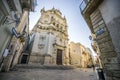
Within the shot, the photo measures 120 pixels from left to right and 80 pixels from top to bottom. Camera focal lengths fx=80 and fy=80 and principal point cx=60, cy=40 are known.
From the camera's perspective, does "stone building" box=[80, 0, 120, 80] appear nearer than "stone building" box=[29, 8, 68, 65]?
Yes

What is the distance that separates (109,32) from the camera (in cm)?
462

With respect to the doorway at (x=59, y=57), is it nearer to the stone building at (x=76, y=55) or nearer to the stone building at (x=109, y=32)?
the stone building at (x=76, y=55)

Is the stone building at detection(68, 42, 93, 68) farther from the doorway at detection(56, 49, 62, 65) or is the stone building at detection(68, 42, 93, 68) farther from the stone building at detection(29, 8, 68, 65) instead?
the doorway at detection(56, 49, 62, 65)

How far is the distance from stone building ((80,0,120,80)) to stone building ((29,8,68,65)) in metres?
17.0

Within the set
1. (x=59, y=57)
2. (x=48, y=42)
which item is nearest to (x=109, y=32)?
(x=48, y=42)

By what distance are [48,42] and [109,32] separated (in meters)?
19.5

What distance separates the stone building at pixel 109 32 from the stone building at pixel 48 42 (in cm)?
1704

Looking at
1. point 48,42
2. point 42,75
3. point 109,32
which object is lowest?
point 42,75

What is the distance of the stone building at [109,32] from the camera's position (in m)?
4.08

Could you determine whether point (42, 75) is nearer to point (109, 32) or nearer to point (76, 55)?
point (109, 32)

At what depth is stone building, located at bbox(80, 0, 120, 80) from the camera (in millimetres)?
4076

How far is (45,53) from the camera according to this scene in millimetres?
21422

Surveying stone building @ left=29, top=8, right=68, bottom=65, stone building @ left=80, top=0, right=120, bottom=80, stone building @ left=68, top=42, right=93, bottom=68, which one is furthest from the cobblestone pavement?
stone building @ left=68, top=42, right=93, bottom=68

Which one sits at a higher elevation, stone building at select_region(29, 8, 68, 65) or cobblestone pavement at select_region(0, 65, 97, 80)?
stone building at select_region(29, 8, 68, 65)
